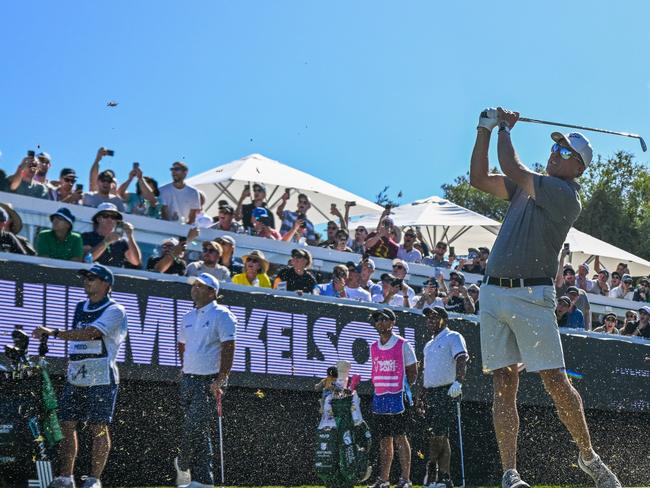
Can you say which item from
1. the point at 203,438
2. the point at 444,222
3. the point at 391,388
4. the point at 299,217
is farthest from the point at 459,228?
the point at 203,438

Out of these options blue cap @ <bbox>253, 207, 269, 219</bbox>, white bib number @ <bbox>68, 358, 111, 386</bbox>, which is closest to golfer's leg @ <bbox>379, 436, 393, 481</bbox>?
white bib number @ <bbox>68, 358, 111, 386</bbox>

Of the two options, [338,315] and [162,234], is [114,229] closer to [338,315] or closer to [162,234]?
[162,234]

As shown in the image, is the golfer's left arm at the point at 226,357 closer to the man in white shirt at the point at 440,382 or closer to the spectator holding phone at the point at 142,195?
the man in white shirt at the point at 440,382

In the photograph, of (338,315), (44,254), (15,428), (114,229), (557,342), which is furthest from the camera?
(338,315)

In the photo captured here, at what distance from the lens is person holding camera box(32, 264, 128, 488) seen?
29.9 feet

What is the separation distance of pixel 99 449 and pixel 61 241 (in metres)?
2.36

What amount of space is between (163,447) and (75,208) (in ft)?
8.90

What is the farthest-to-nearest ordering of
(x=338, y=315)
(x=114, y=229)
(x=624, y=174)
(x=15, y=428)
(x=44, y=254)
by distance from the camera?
(x=624, y=174)
(x=338, y=315)
(x=114, y=229)
(x=44, y=254)
(x=15, y=428)

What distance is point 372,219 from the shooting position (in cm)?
2209

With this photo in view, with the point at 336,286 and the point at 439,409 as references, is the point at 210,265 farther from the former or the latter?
the point at 439,409

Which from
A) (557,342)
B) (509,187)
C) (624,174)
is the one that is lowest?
(557,342)

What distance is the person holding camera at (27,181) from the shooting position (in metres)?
11.9

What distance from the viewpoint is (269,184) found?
17594 millimetres

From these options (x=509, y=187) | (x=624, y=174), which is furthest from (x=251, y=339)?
A: (x=624, y=174)
